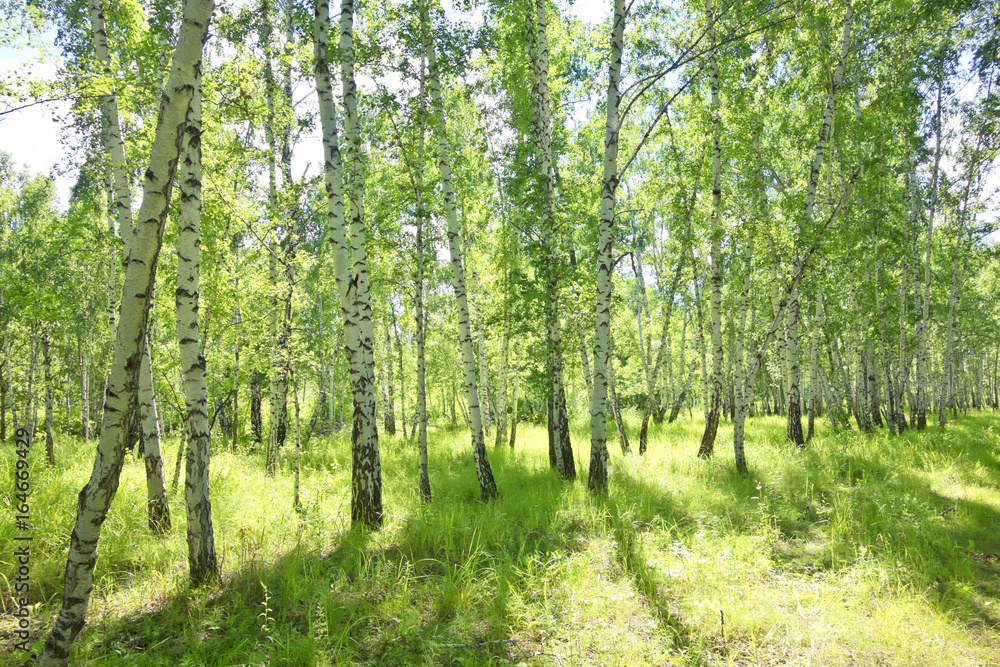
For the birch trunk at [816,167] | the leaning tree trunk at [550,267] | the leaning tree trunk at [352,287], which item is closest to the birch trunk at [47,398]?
the leaning tree trunk at [352,287]

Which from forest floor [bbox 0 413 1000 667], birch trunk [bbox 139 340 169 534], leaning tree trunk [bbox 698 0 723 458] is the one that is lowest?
forest floor [bbox 0 413 1000 667]

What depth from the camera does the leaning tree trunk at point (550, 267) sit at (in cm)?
855

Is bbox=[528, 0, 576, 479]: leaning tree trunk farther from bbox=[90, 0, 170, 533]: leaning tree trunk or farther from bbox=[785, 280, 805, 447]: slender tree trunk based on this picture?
bbox=[90, 0, 170, 533]: leaning tree trunk

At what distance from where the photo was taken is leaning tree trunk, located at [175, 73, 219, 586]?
175 inches

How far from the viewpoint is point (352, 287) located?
6035 mm

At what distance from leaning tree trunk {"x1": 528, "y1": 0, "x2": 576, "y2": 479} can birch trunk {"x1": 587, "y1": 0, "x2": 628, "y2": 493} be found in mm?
1253

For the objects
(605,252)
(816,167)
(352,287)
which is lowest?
(352,287)

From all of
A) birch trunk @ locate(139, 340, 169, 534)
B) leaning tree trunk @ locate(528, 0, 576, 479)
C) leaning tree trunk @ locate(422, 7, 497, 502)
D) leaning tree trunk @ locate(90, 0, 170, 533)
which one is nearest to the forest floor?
birch trunk @ locate(139, 340, 169, 534)

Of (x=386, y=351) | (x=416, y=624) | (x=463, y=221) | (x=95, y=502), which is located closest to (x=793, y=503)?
(x=416, y=624)

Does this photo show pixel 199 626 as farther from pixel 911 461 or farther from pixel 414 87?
pixel 911 461

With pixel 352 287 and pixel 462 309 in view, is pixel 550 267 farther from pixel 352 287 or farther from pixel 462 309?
pixel 352 287

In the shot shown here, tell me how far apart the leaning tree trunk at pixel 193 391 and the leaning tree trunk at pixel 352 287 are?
5.07 feet

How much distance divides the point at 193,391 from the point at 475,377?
13.7 feet

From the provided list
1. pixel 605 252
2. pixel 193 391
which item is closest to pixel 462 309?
pixel 605 252
